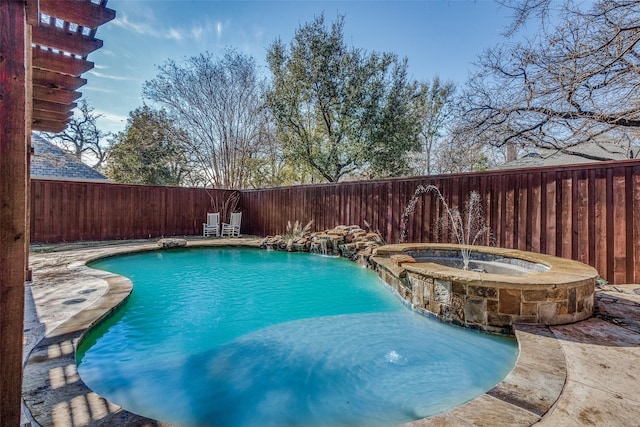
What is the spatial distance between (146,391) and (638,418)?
8.85ft

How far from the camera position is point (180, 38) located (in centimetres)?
1061

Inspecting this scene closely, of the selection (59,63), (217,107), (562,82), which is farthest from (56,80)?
(217,107)

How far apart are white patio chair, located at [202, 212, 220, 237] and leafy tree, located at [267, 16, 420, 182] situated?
145 inches

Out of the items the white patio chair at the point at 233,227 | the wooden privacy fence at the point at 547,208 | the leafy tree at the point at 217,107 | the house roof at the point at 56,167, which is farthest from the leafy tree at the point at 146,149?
the wooden privacy fence at the point at 547,208

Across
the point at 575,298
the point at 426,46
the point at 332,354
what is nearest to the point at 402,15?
the point at 426,46

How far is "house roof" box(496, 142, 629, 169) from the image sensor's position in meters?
8.18

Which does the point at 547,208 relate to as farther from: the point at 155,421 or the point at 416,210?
the point at 155,421

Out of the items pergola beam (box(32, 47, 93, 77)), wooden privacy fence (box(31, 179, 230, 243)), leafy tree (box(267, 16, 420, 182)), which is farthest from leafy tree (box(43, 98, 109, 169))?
pergola beam (box(32, 47, 93, 77))

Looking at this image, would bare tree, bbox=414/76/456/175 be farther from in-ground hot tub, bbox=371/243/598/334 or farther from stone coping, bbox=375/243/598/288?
in-ground hot tub, bbox=371/243/598/334

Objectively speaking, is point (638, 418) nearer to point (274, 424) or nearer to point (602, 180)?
point (274, 424)

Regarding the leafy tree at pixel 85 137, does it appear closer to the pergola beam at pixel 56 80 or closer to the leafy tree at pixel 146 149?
the leafy tree at pixel 146 149

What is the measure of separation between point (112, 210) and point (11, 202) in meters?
9.11

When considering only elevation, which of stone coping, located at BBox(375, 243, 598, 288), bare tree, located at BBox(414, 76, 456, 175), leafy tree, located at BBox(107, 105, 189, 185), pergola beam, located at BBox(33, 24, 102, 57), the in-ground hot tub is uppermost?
bare tree, located at BBox(414, 76, 456, 175)

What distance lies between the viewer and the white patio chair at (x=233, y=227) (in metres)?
10.3
